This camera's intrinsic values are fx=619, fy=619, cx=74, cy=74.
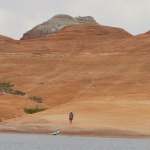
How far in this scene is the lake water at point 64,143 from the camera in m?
43.9

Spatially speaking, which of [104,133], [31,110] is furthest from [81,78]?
[104,133]

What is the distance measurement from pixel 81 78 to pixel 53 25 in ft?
173

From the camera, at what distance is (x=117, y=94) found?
3012 inches

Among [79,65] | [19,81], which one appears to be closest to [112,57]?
[79,65]

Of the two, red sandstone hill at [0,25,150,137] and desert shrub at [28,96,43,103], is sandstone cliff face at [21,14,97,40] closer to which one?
red sandstone hill at [0,25,150,137]

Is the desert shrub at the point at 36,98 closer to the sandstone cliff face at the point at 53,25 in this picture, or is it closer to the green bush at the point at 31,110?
the green bush at the point at 31,110

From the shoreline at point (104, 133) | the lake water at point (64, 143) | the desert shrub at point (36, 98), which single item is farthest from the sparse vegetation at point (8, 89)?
the lake water at point (64, 143)

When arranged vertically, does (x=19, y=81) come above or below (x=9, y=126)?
above

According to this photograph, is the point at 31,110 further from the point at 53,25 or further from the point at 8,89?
the point at 53,25

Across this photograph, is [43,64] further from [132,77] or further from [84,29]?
[84,29]

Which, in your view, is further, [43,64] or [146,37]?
[146,37]

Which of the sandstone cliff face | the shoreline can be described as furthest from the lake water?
the sandstone cliff face

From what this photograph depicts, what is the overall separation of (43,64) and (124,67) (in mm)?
13308

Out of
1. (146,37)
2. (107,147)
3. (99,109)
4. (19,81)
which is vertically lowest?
(107,147)
